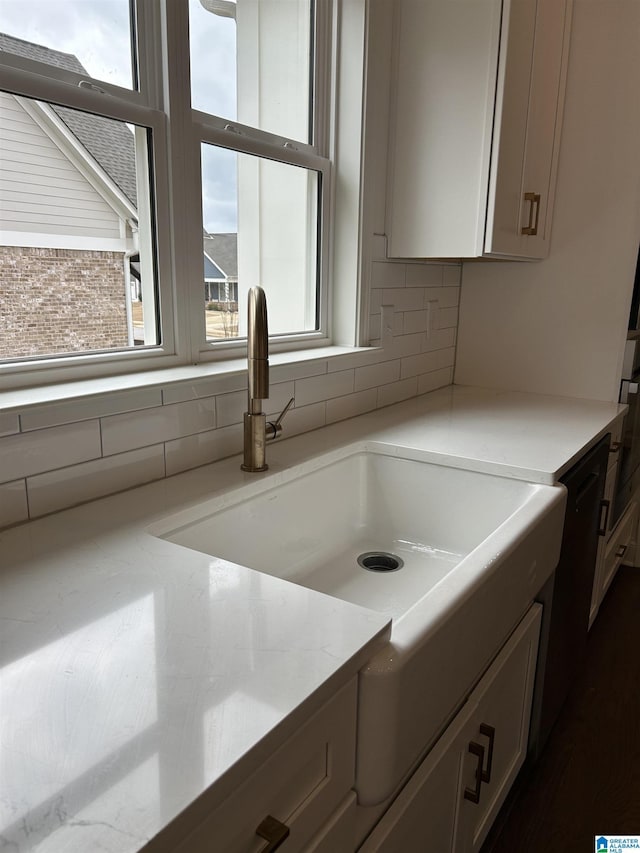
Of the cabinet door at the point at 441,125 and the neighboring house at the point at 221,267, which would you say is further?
the cabinet door at the point at 441,125

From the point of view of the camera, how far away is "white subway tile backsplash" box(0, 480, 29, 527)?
1.03 m

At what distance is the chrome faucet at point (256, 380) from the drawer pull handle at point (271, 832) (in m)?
0.80

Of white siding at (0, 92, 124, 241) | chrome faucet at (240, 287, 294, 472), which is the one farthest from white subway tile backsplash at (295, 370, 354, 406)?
white siding at (0, 92, 124, 241)

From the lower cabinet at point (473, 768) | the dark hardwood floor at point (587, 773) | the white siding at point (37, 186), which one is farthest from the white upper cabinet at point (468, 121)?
the dark hardwood floor at point (587, 773)

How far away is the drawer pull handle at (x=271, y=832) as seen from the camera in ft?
1.98

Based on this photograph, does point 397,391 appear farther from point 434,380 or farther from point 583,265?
point 583,265

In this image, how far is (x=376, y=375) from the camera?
202 centimetres

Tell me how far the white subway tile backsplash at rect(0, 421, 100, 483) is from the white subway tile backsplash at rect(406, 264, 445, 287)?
4.43 feet

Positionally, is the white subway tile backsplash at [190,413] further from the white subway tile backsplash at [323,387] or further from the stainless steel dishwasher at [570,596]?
the stainless steel dishwasher at [570,596]

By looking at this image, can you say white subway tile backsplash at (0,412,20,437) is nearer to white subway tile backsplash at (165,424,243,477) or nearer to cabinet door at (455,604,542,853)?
white subway tile backsplash at (165,424,243,477)

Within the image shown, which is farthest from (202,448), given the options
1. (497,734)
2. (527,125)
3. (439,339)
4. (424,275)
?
(527,125)

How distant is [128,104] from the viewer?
1.28 meters

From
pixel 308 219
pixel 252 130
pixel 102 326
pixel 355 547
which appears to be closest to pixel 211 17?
pixel 252 130

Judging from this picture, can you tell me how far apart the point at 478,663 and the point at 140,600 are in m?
0.55
